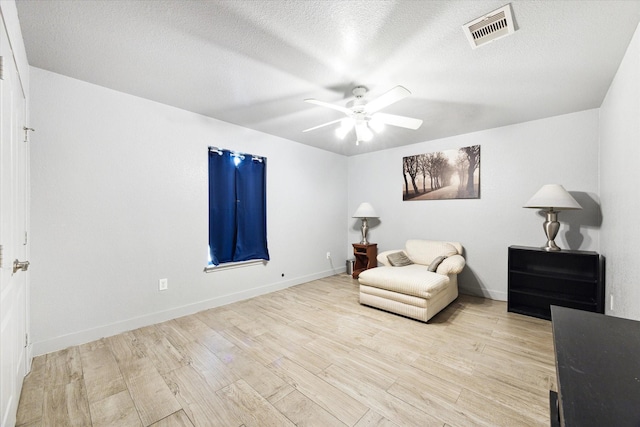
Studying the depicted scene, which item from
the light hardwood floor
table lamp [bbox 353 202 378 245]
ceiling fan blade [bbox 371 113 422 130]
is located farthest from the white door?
table lamp [bbox 353 202 378 245]

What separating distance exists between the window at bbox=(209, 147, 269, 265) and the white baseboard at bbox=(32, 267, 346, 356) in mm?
483

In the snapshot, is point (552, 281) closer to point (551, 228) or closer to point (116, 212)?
point (551, 228)

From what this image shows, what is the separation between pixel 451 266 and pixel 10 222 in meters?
3.80

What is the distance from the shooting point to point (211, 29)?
171 cm

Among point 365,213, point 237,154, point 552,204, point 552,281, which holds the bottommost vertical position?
point 552,281

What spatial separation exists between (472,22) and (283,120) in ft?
7.29

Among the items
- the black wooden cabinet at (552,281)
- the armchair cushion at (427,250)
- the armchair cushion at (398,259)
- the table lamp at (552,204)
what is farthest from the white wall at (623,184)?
the armchair cushion at (398,259)

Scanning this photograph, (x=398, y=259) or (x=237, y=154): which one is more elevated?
(x=237, y=154)

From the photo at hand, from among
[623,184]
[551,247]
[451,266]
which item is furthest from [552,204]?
[451,266]

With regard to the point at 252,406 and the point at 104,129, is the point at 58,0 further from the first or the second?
the point at 252,406

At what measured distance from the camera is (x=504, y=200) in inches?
138

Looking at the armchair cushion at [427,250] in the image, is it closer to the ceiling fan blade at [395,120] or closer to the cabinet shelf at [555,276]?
the cabinet shelf at [555,276]

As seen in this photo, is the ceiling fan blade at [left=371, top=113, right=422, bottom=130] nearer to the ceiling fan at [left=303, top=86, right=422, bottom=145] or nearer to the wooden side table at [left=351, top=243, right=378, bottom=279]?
the ceiling fan at [left=303, top=86, right=422, bottom=145]

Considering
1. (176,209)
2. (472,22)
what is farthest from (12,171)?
(472,22)
